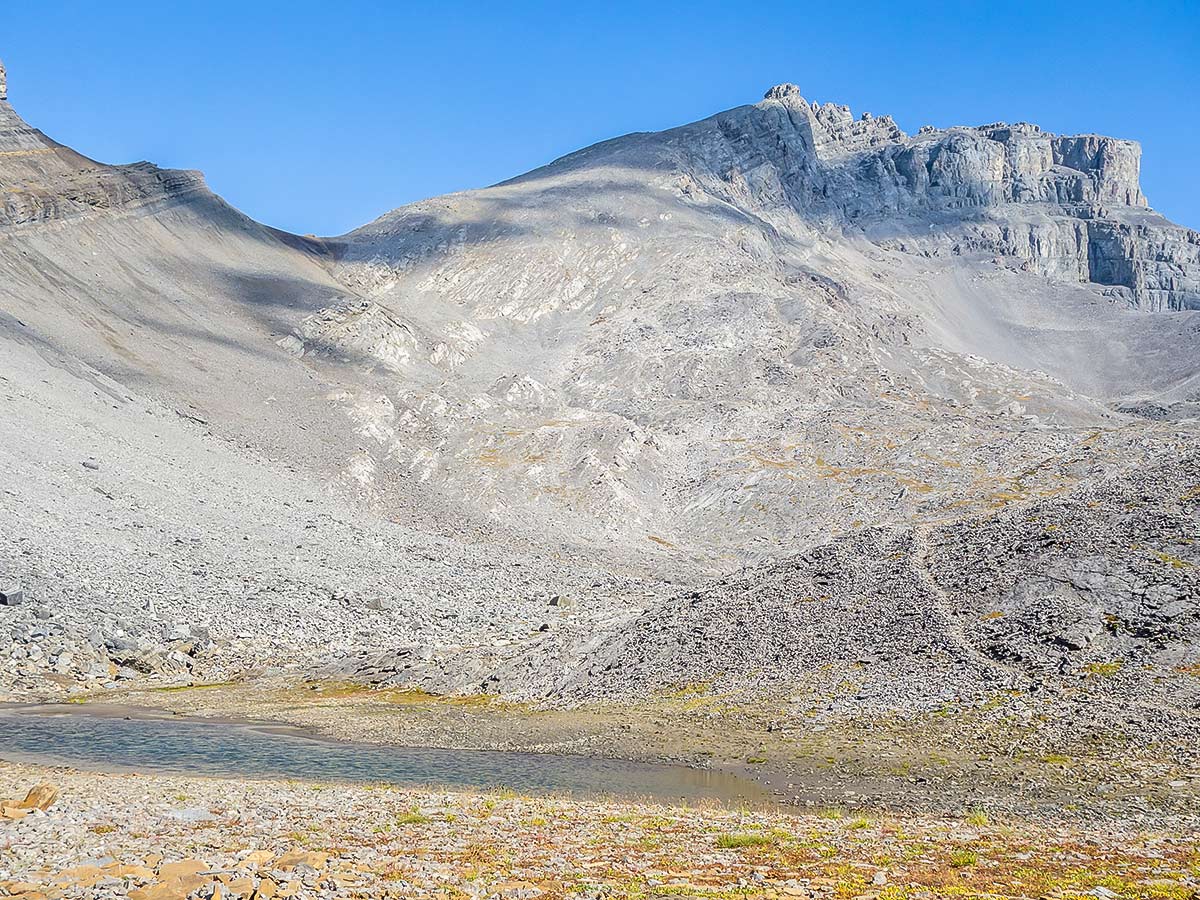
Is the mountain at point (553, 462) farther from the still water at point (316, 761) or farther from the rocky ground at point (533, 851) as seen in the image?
the rocky ground at point (533, 851)

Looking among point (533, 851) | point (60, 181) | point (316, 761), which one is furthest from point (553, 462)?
point (533, 851)

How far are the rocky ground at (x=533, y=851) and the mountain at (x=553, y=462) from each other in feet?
50.9

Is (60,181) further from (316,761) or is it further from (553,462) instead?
(316,761)

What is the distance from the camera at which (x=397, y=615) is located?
6838 cm

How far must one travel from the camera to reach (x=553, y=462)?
117 metres

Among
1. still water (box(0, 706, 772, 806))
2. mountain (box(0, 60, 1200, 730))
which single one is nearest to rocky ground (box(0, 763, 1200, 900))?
still water (box(0, 706, 772, 806))

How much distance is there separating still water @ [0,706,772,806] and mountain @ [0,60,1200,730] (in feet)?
32.3

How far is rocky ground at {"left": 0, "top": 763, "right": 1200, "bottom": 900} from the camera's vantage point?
17234 millimetres

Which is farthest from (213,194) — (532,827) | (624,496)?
(532,827)

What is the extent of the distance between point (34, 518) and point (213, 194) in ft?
339

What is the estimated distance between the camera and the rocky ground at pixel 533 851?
1723 centimetres

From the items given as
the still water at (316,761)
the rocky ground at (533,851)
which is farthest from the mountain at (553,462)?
the rocky ground at (533,851)

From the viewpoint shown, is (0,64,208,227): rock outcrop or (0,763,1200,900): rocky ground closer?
(0,763,1200,900): rocky ground

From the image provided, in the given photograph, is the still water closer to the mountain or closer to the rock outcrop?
the mountain
